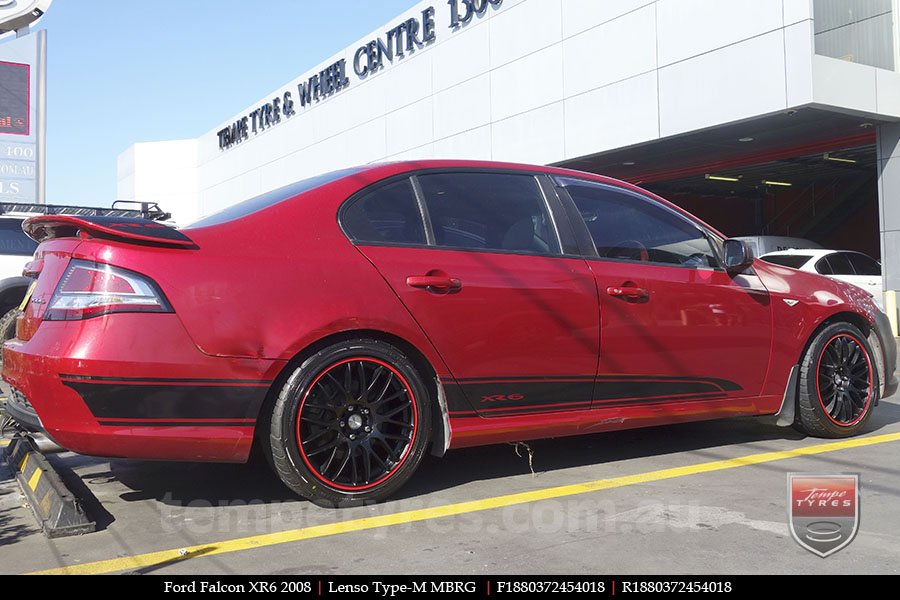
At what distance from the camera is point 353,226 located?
3723 mm

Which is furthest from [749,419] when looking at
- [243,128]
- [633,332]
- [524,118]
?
[243,128]

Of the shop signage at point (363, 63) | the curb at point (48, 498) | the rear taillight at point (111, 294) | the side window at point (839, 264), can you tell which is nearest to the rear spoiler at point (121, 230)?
the rear taillight at point (111, 294)

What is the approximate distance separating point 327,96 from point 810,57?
16810mm

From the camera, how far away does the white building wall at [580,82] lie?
44.6 feet

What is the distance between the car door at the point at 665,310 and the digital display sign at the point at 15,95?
23495 mm

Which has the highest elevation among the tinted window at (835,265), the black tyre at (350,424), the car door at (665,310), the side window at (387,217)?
the tinted window at (835,265)

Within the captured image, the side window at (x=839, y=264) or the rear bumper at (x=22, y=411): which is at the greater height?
the side window at (x=839, y=264)

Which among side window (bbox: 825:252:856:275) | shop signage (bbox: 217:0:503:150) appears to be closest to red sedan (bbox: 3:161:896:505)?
side window (bbox: 825:252:856:275)

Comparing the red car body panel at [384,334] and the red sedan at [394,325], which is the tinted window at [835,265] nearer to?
the red sedan at [394,325]

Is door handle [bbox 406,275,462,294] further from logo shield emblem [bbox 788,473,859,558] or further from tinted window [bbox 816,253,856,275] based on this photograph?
tinted window [bbox 816,253,856,275]

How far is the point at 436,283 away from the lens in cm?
370

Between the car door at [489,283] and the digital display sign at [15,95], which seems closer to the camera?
the car door at [489,283]

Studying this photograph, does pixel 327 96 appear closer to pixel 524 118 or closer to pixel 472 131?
pixel 472 131

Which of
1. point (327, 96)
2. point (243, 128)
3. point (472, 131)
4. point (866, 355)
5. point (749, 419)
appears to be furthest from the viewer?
point (243, 128)
